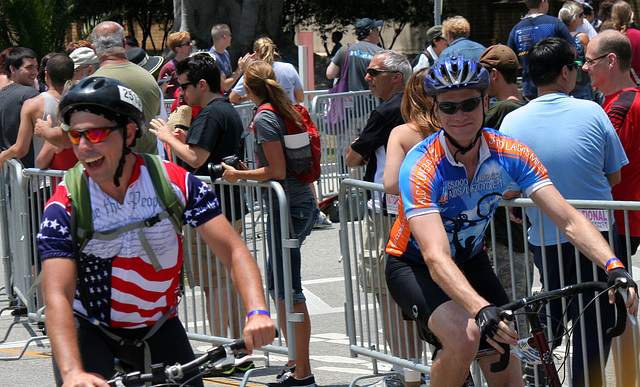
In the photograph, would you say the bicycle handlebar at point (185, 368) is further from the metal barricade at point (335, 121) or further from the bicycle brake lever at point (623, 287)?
the metal barricade at point (335, 121)

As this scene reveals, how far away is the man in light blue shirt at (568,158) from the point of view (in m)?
4.78

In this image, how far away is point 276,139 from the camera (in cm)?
616

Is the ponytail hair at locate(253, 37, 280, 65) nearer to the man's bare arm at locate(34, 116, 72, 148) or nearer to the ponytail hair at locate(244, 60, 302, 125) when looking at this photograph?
the man's bare arm at locate(34, 116, 72, 148)

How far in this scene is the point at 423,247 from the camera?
3.77 meters

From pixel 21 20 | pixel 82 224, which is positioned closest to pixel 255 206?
pixel 82 224

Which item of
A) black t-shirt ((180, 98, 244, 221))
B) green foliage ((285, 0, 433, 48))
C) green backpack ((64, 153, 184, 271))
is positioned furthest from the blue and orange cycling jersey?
green foliage ((285, 0, 433, 48))

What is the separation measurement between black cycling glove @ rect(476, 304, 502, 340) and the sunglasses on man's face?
1.46 metres

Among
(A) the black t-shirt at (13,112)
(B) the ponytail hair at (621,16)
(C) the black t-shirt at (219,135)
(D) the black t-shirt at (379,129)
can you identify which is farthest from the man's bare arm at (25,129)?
(B) the ponytail hair at (621,16)

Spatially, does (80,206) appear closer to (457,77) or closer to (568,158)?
(457,77)

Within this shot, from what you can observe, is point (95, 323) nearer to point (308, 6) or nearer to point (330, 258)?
point (330, 258)

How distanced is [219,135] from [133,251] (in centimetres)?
303

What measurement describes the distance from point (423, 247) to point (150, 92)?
11.8ft

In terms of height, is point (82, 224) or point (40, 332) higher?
point (82, 224)

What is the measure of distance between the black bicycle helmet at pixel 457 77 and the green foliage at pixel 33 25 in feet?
68.0
